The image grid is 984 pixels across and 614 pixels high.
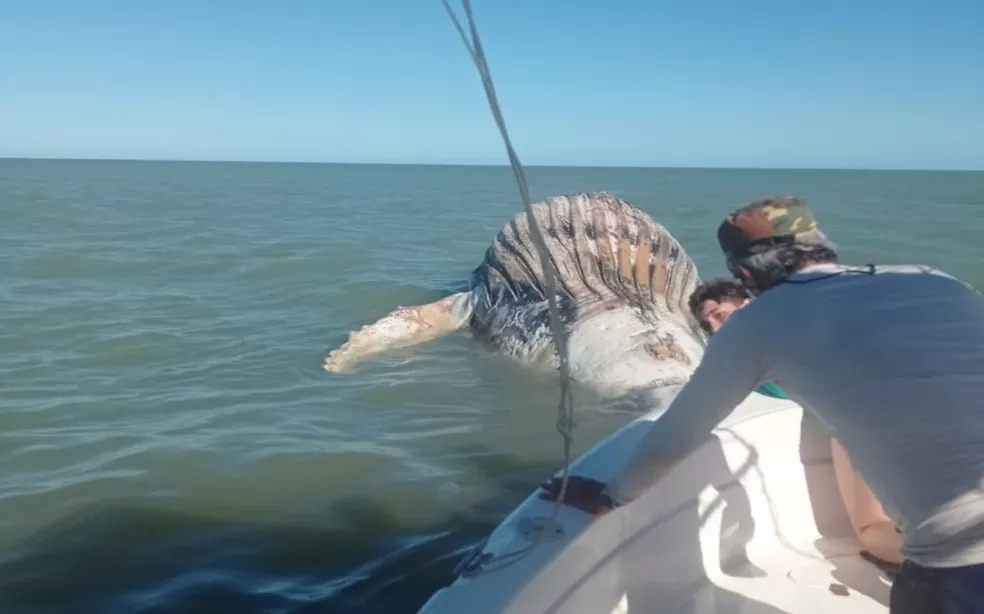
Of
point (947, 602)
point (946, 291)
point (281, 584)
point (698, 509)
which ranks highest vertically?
point (946, 291)

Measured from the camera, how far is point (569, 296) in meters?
7.77

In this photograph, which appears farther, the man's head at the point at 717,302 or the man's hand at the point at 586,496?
the man's head at the point at 717,302

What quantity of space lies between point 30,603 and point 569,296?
4.91m

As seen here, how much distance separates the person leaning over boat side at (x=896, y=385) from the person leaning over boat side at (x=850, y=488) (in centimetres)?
121

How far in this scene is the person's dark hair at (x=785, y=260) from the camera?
2264mm

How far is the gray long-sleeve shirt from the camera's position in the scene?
6.36 ft

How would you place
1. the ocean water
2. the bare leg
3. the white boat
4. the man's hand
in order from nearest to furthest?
the white boat < the man's hand < the bare leg < the ocean water

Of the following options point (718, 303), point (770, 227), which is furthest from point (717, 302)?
point (770, 227)

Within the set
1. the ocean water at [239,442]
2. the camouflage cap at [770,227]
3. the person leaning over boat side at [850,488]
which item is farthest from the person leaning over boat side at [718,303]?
the ocean water at [239,442]

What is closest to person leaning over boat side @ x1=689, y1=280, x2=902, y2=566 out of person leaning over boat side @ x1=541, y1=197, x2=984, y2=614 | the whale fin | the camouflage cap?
the camouflage cap

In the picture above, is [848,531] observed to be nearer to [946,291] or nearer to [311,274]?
[946,291]

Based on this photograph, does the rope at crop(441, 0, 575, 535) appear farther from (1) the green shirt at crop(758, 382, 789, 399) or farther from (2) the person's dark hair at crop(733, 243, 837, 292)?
(1) the green shirt at crop(758, 382, 789, 399)

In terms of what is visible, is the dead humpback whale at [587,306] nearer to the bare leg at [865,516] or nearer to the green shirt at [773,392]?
the green shirt at [773,392]

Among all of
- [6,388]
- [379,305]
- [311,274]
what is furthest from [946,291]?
[311,274]
